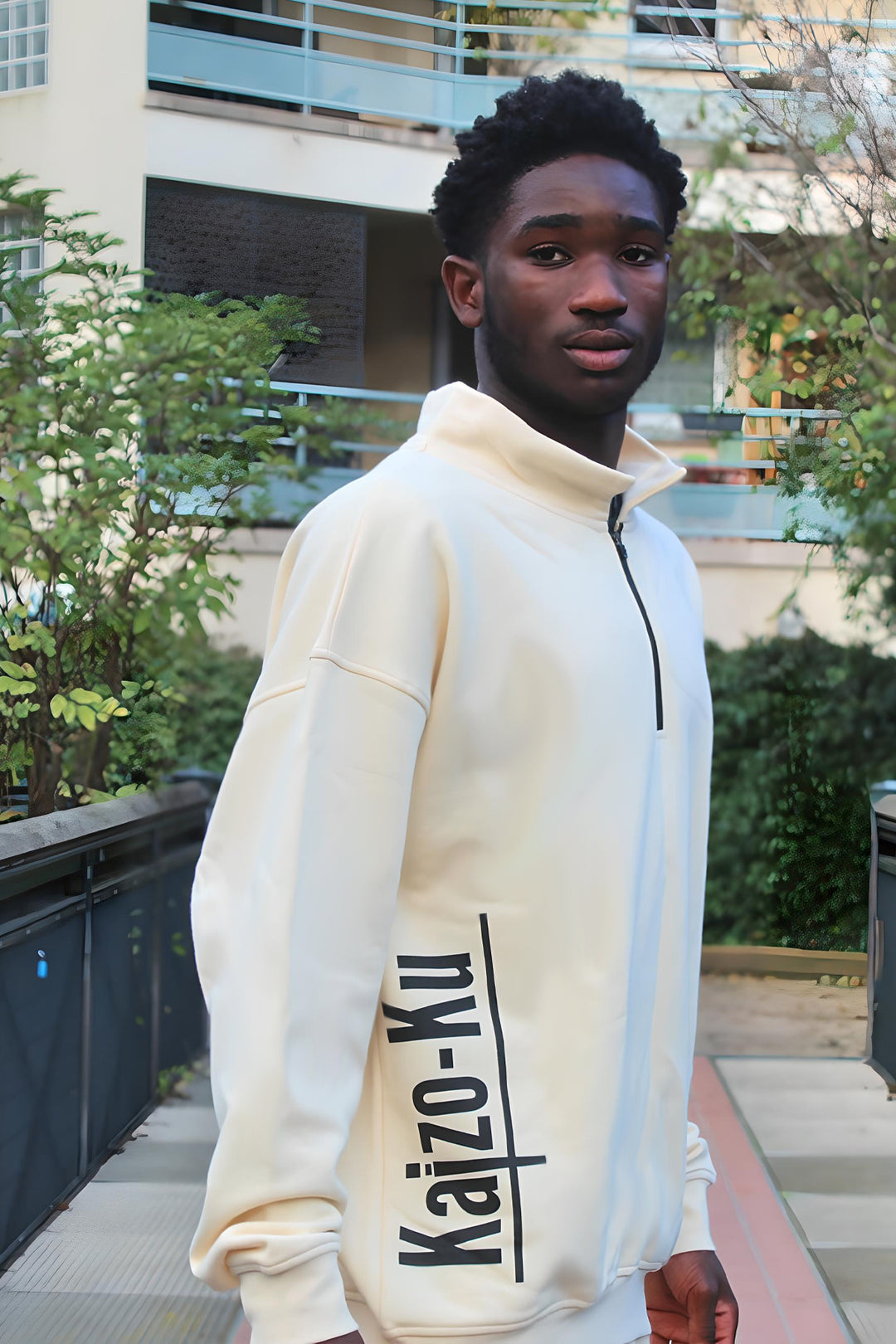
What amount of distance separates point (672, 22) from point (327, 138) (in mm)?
974

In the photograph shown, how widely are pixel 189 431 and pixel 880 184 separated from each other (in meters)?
1.77

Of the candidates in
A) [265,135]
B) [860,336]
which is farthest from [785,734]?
[265,135]

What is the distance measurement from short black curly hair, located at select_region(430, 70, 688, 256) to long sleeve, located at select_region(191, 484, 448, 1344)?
373 millimetres

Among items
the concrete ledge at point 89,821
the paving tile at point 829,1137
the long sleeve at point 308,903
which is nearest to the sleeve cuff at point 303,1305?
the long sleeve at point 308,903

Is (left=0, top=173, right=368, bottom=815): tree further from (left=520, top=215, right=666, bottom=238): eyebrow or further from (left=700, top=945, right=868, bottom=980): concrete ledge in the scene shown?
(left=700, top=945, right=868, bottom=980): concrete ledge

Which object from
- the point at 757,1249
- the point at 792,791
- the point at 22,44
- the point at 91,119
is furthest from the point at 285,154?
the point at 757,1249

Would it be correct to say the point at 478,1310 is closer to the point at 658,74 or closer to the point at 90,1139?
the point at 90,1139

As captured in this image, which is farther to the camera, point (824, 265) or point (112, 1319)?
point (824, 265)

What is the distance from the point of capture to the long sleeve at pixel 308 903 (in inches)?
33.3

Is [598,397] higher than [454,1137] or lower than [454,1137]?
higher

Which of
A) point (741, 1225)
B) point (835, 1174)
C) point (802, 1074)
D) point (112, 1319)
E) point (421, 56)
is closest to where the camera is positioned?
point (112, 1319)

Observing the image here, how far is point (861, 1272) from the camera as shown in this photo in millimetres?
3244

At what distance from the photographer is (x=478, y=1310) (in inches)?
36.9

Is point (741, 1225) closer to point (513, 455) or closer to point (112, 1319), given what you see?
point (112, 1319)
